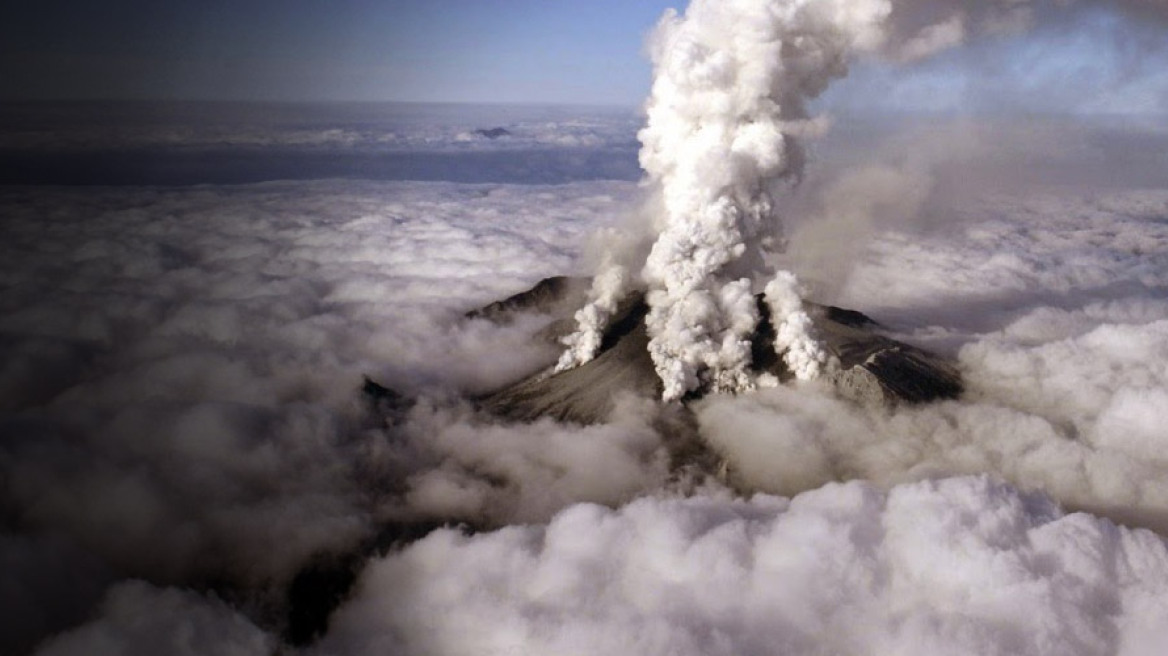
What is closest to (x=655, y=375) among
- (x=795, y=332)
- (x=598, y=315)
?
(x=598, y=315)

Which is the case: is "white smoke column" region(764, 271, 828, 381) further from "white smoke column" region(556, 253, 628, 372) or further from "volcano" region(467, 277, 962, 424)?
"white smoke column" region(556, 253, 628, 372)

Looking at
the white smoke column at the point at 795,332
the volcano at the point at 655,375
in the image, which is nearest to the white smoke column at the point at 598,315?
the volcano at the point at 655,375

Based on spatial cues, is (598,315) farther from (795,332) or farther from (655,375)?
(795,332)

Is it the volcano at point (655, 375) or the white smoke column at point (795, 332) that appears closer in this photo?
the white smoke column at point (795, 332)

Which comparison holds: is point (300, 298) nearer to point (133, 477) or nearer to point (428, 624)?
point (133, 477)

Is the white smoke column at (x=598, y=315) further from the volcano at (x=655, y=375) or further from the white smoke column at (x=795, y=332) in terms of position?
the white smoke column at (x=795, y=332)

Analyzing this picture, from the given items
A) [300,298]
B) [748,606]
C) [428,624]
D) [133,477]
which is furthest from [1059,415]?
[300,298]

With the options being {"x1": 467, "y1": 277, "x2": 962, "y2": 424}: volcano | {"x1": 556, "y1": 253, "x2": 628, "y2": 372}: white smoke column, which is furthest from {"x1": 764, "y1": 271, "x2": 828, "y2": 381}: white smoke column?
{"x1": 556, "y1": 253, "x2": 628, "y2": 372}: white smoke column
